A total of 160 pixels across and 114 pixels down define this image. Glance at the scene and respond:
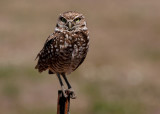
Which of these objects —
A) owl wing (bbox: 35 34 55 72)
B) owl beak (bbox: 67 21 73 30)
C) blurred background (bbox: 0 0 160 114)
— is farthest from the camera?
blurred background (bbox: 0 0 160 114)

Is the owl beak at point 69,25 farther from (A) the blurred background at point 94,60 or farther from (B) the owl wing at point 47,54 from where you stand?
(A) the blurred background at point 94,60

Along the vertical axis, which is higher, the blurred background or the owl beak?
the owl beak

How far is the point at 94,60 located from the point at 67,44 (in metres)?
9.17

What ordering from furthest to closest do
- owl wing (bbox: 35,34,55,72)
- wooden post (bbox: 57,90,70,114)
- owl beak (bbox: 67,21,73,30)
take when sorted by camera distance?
1. owl wing (bbox: 35,34,55,72)
2. owl beak (bbox: 67,21,73,30)
3. wooden post (bbox: 57,90,70,114)

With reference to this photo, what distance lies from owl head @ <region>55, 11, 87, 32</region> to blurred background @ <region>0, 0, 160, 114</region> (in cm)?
525

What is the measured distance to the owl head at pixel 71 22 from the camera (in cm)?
739

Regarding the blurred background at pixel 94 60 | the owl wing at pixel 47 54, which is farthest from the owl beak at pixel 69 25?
the blurred background at pixel 94 60

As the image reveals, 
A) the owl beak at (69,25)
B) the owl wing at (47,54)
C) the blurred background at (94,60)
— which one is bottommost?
the blurred background at (94,60)

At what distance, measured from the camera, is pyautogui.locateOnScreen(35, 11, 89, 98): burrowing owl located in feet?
24.5

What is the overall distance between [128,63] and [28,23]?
19.3 ft

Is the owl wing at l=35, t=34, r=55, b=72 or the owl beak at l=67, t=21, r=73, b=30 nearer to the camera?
the owl beak at l=67, t=21, r=73, b=30

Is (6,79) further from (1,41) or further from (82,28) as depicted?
(82,28)

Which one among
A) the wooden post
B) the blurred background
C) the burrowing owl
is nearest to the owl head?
the burrowing owl

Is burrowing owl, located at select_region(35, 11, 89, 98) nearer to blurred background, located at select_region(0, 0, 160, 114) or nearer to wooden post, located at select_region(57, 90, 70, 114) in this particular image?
wooden post, located at select_region(57, 90, 70, 114)
